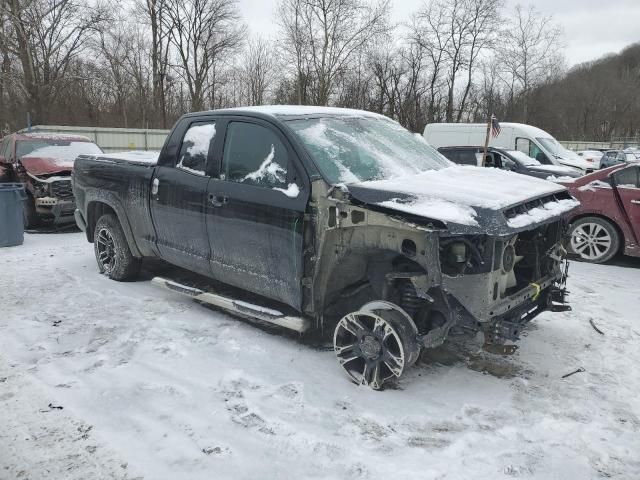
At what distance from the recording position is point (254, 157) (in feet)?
13.6

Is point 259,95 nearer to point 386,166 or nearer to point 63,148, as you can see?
point 63,148

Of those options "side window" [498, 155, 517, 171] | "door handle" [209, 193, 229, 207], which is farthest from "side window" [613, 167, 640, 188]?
"door handle" [209, 193, 229, 207]

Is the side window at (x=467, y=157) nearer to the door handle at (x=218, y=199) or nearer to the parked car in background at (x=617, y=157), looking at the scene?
the door handle at (x=218, y=199)

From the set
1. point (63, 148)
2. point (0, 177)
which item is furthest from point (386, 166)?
point (0, 177)

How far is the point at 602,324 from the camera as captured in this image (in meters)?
4.84

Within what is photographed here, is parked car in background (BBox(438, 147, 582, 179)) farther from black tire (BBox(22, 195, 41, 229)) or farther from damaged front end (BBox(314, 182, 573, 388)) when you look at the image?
black tire (BBox(22, 195, 41, 229))

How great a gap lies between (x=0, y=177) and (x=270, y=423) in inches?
386

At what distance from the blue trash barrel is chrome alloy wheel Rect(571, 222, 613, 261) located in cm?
881

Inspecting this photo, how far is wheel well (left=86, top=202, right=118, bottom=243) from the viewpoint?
6059 millimetres

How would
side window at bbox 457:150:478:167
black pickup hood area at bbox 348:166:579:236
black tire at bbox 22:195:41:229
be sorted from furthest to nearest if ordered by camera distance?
side window at bbox 457:150:478:167 → black tire at bbox 22:195:41:229 → black pickup hood area at bbox 348:166:579:236

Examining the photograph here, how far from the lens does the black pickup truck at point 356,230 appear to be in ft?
10.4

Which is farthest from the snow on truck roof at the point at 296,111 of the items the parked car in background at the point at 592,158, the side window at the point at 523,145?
the parked car in background at the point at 592,158

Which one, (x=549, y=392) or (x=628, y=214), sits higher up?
(x=628, y=214)

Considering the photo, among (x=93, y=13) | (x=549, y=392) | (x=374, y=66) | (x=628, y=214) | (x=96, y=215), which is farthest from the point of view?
(x=374, y=66)
